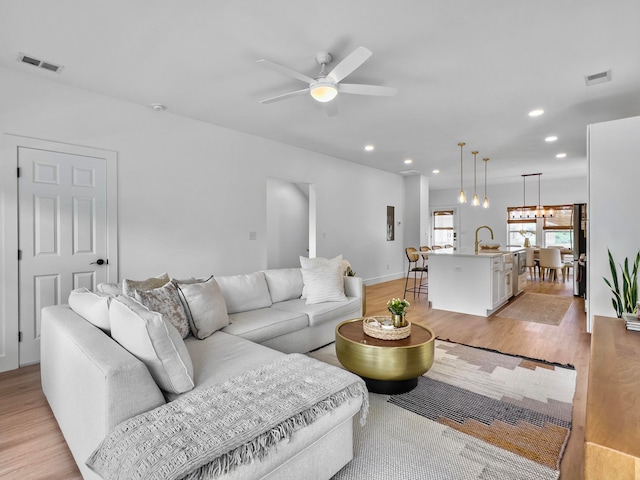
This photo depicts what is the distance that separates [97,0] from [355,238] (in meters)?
5.58

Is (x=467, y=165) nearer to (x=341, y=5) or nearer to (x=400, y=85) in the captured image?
(x=400, y=85)

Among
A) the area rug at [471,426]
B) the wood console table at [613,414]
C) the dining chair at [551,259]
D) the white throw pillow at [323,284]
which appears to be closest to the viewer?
the wood console table at [613,414]

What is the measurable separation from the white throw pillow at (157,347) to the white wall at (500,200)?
827 centimetres

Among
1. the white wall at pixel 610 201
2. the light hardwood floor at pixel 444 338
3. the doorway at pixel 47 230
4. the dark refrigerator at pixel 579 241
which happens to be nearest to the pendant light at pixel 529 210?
the dark refrigerator at pixel 579 241

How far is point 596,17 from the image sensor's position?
7.35 ft

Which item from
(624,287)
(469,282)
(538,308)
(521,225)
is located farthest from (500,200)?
(624,287)

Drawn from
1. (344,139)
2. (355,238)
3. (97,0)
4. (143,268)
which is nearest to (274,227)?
(355,238)

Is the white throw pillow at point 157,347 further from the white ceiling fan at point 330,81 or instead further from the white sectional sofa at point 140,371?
the white ceiling fan at point 330,81

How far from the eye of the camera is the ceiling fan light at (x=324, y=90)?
2.65 metres

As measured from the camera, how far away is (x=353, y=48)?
2.61 meters

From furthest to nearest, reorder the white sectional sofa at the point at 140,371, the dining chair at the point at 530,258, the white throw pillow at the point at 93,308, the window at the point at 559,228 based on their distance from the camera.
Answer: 1. the window at the point at 559,228
2. the dining chair at the point at 530,258
3. the white throw pillow at the point at 93,308
4. the white sectional sofa at the point at 140,371

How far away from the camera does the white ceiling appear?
2197mm

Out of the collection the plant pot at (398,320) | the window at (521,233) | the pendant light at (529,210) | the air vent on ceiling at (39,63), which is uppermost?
the air vent on ceiling at (39,63)

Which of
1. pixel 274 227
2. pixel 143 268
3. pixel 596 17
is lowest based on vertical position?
pixel 143 268
